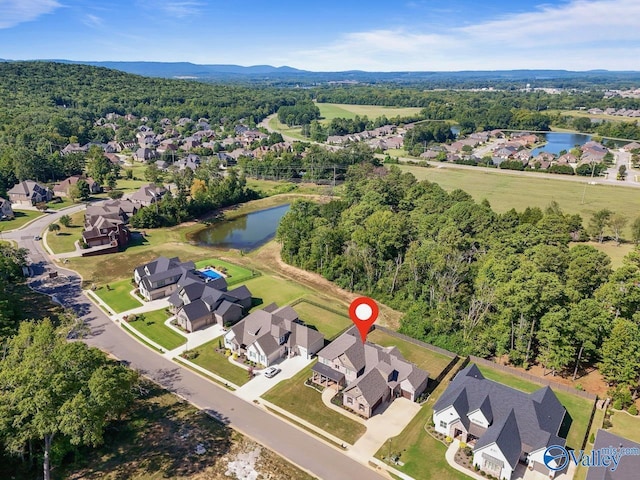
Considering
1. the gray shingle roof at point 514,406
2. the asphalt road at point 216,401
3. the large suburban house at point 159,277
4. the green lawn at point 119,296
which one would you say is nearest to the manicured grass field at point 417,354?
the gray shingle roof at point 514,406

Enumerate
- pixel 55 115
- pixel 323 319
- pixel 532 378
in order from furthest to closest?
Answer: pixel 55 115 → pixel 323 319 → pixel 532 378

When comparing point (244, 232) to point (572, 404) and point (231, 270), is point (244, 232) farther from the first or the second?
point (572, 404)

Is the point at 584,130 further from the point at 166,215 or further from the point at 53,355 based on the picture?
the point at 53,355

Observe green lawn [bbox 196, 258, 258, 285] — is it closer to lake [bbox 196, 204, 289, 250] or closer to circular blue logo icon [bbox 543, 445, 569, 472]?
lake [bbox 196, 204, 289, 250]

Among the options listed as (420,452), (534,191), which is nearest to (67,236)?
(420,452)

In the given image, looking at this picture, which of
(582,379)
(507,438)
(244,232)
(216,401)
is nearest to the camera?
(507,438)

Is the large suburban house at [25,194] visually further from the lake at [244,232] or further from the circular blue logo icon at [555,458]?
the circular blue logo icon at [555,458]

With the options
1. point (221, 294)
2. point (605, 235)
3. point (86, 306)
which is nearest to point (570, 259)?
point (605, 235)
